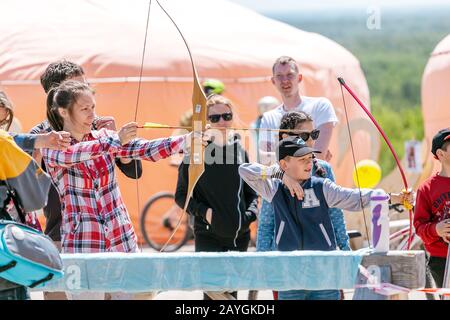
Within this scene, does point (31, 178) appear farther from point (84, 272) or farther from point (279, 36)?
point (279, 36)

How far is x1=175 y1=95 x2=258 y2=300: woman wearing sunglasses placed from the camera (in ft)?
21.8

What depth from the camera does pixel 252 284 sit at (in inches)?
201

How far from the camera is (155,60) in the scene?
12.9 meters

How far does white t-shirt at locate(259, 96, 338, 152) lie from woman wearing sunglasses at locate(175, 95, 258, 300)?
0.70 ft

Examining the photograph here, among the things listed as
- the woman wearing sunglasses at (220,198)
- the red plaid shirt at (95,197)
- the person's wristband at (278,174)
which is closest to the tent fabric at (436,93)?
the woman wearing sunglasses at (220,198)

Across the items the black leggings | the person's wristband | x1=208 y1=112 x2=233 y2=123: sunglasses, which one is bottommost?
the black leggings

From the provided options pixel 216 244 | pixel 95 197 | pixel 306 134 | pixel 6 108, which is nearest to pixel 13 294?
pixel 95 197

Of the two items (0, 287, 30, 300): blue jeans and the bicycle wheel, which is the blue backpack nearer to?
(0, 287, 30, 300): blue jeans

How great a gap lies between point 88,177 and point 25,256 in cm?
126

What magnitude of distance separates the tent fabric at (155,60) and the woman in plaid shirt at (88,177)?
6315 millimetres

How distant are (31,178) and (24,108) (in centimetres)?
811

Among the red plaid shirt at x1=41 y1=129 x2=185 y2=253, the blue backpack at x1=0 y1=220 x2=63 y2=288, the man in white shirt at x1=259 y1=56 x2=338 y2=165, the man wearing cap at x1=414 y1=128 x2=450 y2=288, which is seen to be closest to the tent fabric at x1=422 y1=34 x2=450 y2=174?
the man in white shirt at x1=259 y1=56 x2=338 y2=165

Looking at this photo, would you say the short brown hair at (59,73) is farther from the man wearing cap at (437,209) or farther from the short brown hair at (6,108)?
the man wearing cap at (437,209)

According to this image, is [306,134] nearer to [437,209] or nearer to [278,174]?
[278,174]
